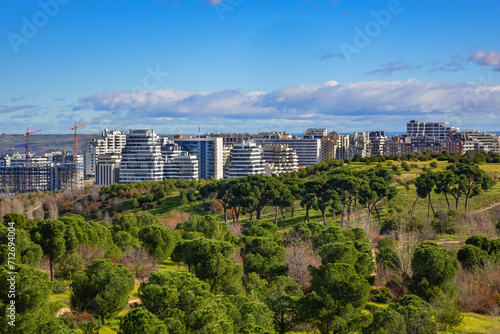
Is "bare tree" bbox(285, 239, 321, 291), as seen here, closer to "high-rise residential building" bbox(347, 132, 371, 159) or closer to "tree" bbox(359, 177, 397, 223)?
"tree" bbox(359, 177, 397, 223)

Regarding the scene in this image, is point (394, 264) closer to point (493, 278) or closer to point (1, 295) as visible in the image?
point (493, 278)

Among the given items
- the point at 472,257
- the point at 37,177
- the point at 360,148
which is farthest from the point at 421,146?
the point at 472,257

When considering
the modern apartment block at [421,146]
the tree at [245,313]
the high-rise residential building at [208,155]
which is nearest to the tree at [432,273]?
the tree at [245,313]

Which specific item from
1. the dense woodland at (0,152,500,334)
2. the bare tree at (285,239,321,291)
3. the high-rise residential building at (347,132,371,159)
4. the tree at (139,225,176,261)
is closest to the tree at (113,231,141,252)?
the dense woodland at (0,152,500,334)

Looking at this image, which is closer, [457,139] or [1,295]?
[1,295]

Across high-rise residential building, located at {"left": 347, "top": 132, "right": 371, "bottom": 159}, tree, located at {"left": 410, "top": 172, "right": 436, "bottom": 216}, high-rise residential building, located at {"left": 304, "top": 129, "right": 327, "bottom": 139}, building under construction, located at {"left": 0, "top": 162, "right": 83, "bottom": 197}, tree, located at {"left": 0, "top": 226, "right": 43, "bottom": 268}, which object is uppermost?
high-rise residential building, located at {"left": 304, "top": 129, "right": 327, "bottom": 139}

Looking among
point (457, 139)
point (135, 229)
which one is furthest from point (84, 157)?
point (135, 229)

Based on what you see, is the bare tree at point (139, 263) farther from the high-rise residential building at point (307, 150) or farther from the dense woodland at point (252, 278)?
the high-rise residential building at point (307, 150)
